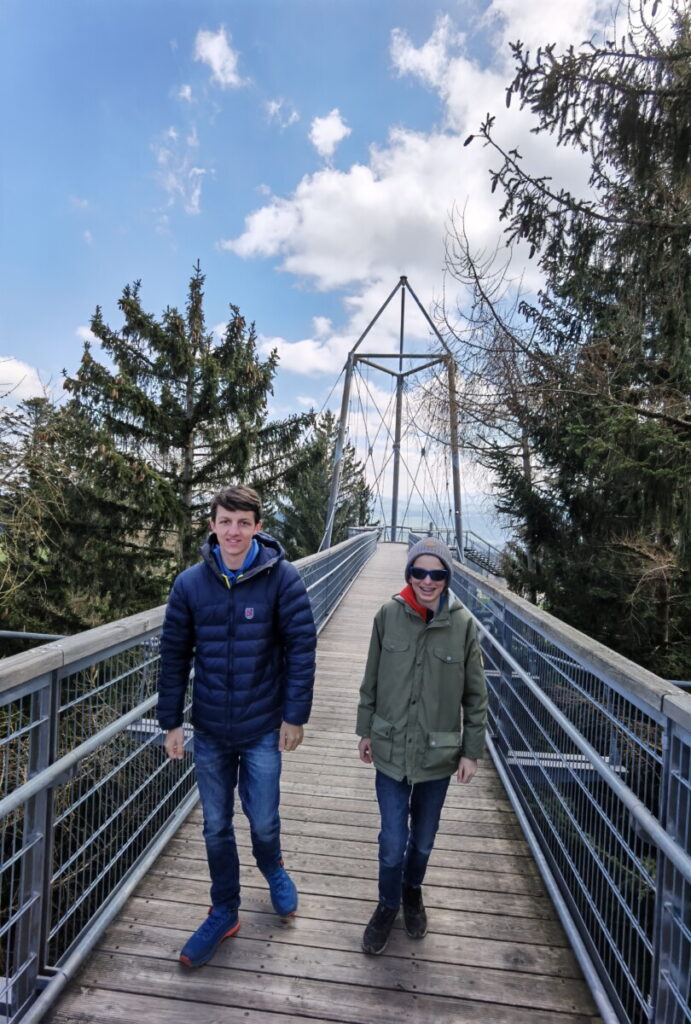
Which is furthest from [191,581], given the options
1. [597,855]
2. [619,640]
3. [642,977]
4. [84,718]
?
[619,640]

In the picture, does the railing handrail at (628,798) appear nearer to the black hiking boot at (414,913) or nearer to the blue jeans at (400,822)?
the blue jeans at (400,822)

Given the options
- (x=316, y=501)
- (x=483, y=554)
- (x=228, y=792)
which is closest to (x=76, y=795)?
(x=228, y=792)

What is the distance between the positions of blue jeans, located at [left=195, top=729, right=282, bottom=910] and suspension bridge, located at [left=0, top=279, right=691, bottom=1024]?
236 mm

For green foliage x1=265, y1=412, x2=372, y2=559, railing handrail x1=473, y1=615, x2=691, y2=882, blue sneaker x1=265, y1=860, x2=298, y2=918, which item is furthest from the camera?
green foliage x1=265, y1=412, x2=372, y2=559

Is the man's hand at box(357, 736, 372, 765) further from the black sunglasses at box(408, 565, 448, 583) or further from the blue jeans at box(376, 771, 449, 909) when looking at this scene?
the black sunglasses at box(408, 565, 448, 583)

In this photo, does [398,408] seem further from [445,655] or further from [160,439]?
[445,655]

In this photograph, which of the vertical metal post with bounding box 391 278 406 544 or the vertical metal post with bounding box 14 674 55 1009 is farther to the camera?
the vertical metal post with bounding box 391 278 406 544

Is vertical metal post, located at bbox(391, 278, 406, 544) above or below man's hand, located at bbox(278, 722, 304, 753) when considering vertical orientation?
above

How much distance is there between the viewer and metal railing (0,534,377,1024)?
1.69 meters

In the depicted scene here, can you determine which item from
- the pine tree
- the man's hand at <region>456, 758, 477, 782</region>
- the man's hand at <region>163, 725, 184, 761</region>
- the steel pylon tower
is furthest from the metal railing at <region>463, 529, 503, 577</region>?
the man's hand at <region>163, 725, 184, 761</region>

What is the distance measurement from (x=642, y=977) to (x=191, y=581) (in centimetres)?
168

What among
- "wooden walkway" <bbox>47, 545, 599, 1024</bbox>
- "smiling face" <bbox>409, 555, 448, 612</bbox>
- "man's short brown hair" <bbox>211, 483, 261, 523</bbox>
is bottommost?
"wooden walkway" <bbox>47, 545, 599, 1024</bbox>

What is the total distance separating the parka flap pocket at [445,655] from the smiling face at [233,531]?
2.32 feet

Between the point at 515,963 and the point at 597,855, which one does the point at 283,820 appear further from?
the point at 597,855
